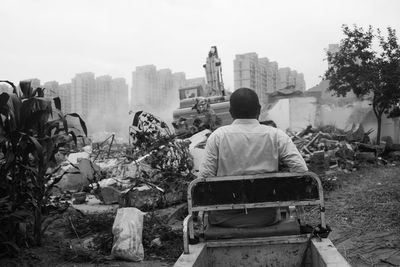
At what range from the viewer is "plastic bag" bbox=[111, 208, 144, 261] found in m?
4.49

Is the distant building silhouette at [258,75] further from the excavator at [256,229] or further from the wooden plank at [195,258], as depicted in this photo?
the wooden plank at [195,258]

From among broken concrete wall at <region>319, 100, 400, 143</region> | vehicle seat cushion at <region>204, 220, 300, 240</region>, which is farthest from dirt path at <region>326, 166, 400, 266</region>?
broken concrete wall at <region>319, 100, 400, 143</region>

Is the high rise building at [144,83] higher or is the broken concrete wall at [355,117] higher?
the high rise building at [144,83]

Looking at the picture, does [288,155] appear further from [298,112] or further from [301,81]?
[301,81]

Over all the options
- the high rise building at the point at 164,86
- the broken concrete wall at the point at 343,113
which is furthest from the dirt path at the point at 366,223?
the high rise building at the point at 164,86

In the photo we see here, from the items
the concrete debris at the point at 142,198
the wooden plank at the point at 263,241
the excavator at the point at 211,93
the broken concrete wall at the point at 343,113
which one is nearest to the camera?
the wooden plank at the point at 263,241

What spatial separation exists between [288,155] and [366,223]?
12.1 feet

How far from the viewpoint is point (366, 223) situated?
19.7 ft

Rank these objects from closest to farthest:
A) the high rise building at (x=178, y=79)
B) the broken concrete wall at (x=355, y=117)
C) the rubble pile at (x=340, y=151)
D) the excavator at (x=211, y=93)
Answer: the rubble pile at (x=340, y=151) → the excavator at (x=211, y=93) → the broken concrete wall at (x=355, y=117) → the high rise building at (x=178, y=79)

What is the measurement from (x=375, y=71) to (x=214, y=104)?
8900 mm

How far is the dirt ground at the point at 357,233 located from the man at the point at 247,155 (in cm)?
187

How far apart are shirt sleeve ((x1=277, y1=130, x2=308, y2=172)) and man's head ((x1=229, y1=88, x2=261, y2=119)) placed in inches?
9.4

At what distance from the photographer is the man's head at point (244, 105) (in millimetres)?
3004

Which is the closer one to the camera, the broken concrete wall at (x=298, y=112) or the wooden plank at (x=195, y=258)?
the wooden plank at (x=195, y=258)
